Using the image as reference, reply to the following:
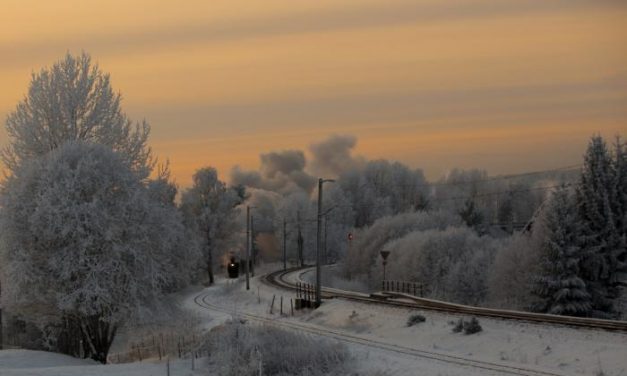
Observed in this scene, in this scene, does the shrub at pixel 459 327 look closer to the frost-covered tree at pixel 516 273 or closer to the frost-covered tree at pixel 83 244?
the frost-covered tree at pixel 83 244

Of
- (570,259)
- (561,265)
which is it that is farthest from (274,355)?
(570,259)

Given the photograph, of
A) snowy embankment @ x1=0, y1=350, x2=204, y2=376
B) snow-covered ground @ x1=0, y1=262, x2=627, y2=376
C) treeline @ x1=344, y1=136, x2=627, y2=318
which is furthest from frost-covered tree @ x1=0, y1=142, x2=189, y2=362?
treeline @ x1=344, y1=136, x2=627, y2=318

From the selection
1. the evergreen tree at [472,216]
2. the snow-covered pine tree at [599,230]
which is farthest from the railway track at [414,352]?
the evergreen tree at [472,216]

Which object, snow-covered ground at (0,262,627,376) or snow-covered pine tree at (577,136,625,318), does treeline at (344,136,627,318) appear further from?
snow-covered ground at (0,262,627,376)

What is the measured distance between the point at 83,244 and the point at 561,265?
36.6 metres

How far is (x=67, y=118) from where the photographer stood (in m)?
37.0

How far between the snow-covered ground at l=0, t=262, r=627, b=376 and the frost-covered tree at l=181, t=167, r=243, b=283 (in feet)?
198

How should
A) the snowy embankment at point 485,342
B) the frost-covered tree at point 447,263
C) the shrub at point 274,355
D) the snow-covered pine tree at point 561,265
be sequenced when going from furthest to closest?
the frost-covered tree at point 447,263 → the snow-covered pine tree at point 561,265 → the shrub at point 274,355 → the snowy embankment at point 485,342

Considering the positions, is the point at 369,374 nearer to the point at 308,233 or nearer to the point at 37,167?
the point at 37,167

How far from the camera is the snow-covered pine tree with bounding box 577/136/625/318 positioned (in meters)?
54.4

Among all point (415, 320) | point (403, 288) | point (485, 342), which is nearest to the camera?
point (485, 342)

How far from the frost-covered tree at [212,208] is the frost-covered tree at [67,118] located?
193 ft

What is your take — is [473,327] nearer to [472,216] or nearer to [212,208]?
[212,208]

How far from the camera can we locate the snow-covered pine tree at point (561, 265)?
171 feet
